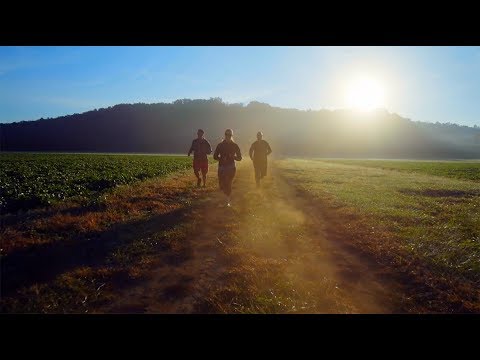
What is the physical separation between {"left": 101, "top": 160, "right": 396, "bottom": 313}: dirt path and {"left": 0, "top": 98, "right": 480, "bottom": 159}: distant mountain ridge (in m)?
123

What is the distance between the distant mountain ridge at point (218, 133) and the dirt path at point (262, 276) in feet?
404

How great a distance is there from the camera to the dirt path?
5.45 m

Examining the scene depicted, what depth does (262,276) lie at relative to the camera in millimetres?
6625

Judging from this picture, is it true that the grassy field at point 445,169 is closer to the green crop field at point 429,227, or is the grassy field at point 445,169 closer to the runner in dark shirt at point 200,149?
the green crop field at point 429,227

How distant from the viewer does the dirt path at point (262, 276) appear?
545 cm

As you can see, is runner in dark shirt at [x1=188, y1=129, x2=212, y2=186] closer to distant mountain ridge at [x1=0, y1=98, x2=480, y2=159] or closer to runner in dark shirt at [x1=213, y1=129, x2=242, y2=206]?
runner in dark shirt at [x1=213, y1=129, x2=242, y2=206]

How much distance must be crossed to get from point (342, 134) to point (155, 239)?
168676 millimetres

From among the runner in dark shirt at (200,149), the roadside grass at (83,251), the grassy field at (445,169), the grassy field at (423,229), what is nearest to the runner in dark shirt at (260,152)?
the runner in dark shirt at (200,149)
